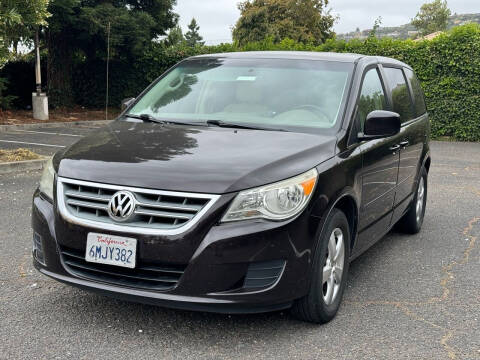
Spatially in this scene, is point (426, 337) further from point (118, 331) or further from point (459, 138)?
point (459, 138)

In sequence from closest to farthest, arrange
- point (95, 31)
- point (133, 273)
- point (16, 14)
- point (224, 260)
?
→ point (224, 260) < point (133, 273) < point (16, 14) < point (95, 31)

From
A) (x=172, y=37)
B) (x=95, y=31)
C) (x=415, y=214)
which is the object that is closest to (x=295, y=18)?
(x=172, y=37)

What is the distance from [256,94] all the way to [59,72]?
18594mm

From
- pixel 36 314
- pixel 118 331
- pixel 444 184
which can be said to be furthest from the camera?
pixel 444 184

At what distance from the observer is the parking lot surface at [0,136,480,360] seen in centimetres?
346

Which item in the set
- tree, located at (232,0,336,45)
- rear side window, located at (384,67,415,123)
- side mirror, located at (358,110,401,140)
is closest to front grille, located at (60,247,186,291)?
side mirror, located at (358,110,401,140)

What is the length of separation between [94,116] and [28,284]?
1683cm

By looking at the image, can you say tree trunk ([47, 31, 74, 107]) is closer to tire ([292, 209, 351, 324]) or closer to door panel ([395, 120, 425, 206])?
door panel ([395, 120, 425, 206])

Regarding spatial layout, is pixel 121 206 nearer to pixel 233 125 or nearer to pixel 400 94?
pixel 233 125

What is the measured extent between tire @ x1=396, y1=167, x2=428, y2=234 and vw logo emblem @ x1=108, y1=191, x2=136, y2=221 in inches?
148

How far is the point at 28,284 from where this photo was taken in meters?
4.48

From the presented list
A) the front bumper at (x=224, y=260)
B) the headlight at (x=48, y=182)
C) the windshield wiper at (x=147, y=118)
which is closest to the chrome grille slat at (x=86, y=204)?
the front bumper at (x=224, y=260)

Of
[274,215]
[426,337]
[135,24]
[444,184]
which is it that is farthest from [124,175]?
[135,24]

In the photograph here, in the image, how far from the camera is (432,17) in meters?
79.1
